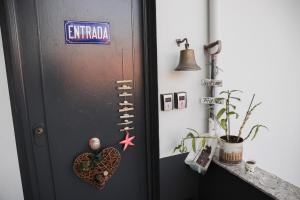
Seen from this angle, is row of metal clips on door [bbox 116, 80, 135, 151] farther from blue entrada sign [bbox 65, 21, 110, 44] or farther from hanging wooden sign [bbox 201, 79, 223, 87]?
hanging wooden sign [bbox 201, 79, 223, 87]

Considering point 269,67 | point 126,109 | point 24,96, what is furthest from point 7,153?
point 269,67

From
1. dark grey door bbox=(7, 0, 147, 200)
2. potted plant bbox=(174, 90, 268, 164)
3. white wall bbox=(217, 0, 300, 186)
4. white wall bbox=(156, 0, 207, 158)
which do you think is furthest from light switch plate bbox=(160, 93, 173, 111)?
white wall bbox=(217, 0, 300, 186)

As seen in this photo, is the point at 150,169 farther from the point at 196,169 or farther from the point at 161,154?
the point at 196,169

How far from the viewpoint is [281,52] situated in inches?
71.6

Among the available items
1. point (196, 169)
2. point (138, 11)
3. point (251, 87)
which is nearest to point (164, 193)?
point (196, 169)

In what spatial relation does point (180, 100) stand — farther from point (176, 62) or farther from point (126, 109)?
point (126, 109)

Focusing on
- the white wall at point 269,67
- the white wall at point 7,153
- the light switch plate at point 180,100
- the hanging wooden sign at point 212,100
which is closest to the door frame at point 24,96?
the white wall at point 7,153

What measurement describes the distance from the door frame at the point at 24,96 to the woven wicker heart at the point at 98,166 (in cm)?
25

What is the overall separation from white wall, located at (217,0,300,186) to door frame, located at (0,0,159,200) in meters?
0.54

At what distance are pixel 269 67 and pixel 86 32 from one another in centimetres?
158

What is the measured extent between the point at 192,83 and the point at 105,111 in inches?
26.3

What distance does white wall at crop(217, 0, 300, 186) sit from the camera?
5.11 feet

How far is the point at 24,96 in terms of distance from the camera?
1128 millimetres

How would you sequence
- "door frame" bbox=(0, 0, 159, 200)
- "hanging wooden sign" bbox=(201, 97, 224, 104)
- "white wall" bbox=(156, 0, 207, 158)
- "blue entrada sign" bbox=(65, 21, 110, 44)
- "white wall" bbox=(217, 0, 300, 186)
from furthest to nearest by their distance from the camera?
"white wall" bbox=(217, 0, 300, 186), "hanging wooden sign" bbox=(201, 97, 224, 104), "white wall" bbox=(156, 0, 207, 158), "blue entrada sign" bbox=(65, 21, 110, 44), "door frame" bbox=(0, 0, 159, 200)
